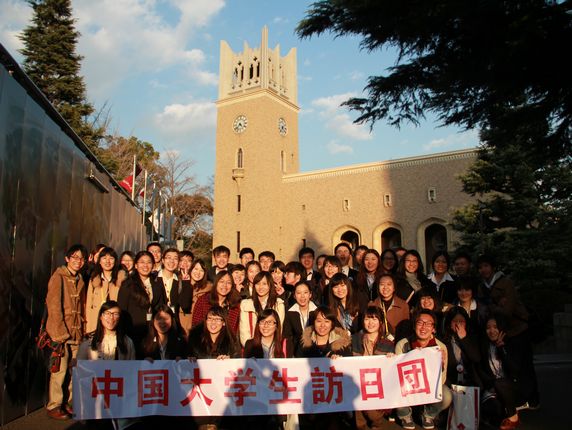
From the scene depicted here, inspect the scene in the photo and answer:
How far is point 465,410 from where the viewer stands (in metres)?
4.58

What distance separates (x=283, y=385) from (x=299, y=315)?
0.96 metres

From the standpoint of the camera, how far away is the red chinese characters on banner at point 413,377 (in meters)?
4.63

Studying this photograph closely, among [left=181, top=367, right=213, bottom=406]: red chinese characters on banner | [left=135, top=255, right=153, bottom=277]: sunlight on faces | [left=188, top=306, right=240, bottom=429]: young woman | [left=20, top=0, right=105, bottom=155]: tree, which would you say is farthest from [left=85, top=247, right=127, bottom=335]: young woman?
[left=20, top=0, right=105, bottom=155]: tree

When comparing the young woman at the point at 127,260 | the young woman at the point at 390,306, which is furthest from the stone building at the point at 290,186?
the young woman at the point at 127,260

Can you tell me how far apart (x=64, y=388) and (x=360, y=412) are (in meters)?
3.20

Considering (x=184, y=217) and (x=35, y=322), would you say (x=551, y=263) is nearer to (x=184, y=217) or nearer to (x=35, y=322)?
(x=35, y=322)

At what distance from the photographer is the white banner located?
4309mm

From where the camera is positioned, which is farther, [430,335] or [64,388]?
[64,388]

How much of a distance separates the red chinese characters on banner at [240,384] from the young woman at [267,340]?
12.1 inches

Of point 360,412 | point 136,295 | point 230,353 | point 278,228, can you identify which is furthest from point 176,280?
point 278,228

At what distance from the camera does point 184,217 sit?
41.1 m

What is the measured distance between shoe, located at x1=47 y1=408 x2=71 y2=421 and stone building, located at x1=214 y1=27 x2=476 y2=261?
25.4 meters

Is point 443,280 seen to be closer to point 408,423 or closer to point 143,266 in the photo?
point 408,423

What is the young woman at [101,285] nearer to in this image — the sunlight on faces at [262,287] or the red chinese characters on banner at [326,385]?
the sunlight on faces at [262,287]
